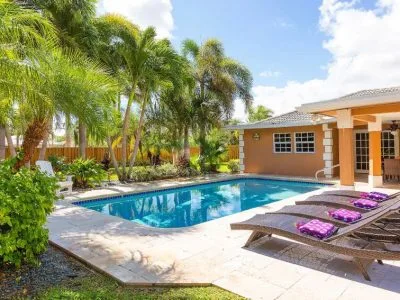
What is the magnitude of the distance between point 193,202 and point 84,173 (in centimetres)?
530

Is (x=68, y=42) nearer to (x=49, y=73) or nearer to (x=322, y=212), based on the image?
(x=49, y=73)

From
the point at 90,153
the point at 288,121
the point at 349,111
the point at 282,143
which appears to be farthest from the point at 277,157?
the point at 90,153

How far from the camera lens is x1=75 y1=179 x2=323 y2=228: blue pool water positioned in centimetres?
1100

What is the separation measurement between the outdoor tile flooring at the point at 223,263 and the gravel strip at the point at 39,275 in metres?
0.24

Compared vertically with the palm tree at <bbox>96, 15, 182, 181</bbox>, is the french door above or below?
below

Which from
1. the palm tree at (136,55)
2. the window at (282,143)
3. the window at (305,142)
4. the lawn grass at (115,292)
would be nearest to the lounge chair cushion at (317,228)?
the lawn grass at (115,292)

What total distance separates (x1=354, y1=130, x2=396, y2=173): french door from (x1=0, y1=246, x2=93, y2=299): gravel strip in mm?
18001

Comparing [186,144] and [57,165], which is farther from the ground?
[186,144]

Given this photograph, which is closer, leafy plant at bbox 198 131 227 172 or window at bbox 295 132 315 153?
window at bbox 295 132 315 153

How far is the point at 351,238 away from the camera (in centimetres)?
520

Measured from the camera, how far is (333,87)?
32375mm

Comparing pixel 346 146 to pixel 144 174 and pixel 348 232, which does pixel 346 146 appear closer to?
pixel 348 232

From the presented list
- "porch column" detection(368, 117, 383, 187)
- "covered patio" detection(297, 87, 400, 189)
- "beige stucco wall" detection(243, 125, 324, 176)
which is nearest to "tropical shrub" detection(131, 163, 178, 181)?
"beige stucco wall" detection(243, 125, 324, 176)

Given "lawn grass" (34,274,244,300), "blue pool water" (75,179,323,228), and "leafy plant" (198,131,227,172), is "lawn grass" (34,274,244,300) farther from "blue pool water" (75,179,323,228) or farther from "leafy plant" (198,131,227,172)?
"leafy plant" (198,131,227,172)
